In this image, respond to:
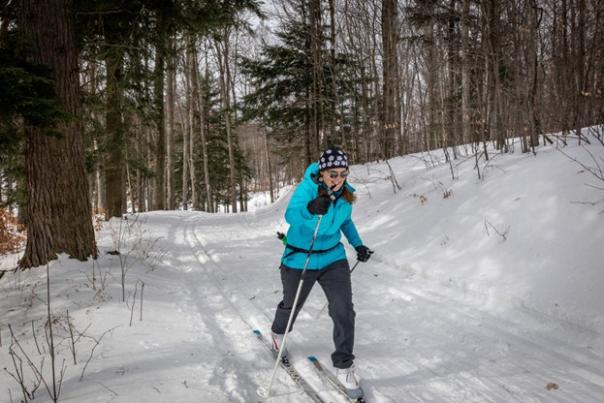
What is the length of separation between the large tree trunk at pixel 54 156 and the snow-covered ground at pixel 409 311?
0.50 m

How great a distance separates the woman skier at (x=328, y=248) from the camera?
10.3 feet

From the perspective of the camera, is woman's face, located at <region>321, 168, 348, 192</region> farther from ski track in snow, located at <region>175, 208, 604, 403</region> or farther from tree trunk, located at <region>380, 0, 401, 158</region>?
tree trunk, located at <region>380, 0, 401, 158</region>

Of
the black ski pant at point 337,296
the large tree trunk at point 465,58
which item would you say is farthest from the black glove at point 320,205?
the large tree trunk at point 465,58

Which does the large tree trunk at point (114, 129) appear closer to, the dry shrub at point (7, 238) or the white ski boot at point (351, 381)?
→ the dry shrub at point (7, 238)

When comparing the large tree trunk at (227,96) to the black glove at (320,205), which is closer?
the black glove at (320,205)

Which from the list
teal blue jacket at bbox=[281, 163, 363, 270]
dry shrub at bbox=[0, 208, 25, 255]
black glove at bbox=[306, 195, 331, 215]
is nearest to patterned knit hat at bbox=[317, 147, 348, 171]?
teal blue jacket at bbox=[281, 163, 363, 270]

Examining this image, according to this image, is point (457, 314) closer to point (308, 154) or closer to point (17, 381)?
point (17, 381)

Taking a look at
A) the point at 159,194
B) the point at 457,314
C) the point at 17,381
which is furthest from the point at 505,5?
the point at 159,194

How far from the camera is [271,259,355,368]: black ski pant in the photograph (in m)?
3.19

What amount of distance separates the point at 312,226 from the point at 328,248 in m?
0.28

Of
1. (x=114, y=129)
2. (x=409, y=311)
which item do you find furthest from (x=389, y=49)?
(x=409, y=311)

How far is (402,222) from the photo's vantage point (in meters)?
8.31

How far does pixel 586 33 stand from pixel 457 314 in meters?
7.93

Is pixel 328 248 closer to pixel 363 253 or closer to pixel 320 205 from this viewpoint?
pixel 363 253
